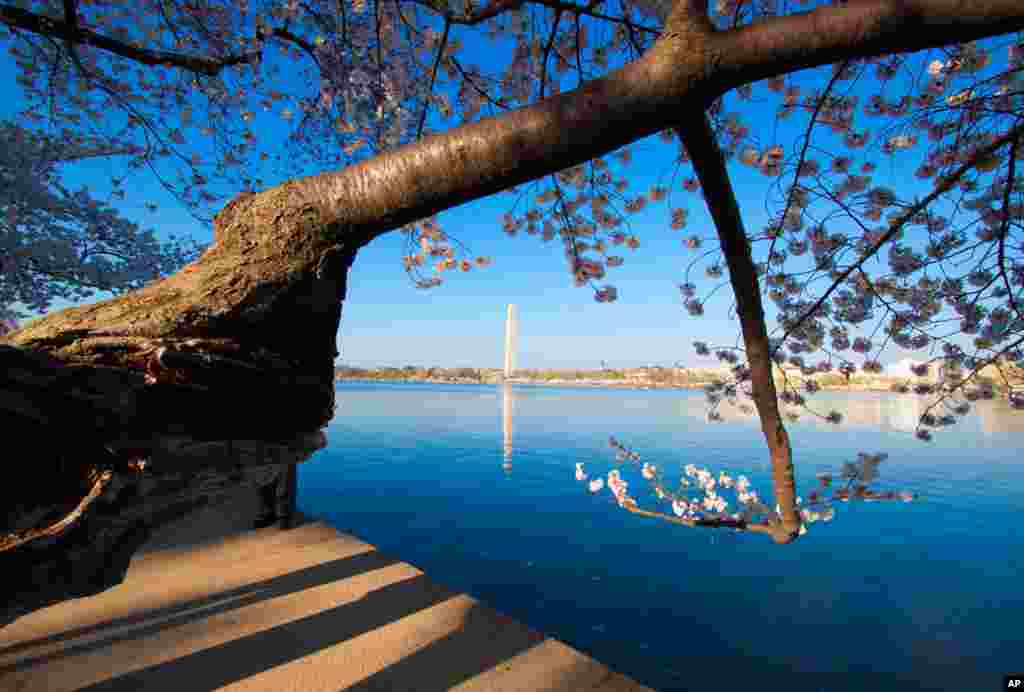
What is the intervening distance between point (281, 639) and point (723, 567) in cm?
663

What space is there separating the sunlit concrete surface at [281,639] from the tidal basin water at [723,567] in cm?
174

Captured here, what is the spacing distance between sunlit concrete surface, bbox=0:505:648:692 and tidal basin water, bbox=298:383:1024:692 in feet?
5.71

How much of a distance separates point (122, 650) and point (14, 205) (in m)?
7.24

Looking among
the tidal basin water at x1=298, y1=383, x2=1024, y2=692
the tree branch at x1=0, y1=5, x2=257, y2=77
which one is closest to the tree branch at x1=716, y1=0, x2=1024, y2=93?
the tree branch at x1=0, y1=5, x2=257, y2=77

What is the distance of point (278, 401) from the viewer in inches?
40.8

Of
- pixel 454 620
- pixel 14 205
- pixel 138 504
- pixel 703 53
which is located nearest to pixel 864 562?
pixel 454 620

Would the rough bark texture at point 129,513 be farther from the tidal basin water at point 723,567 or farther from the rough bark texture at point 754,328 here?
the tidal basin water at point 723,567

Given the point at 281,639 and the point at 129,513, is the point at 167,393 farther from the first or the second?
the point at 281,639

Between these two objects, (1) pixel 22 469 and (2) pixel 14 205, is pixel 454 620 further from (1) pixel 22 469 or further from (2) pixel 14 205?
(2) pixel 14 205

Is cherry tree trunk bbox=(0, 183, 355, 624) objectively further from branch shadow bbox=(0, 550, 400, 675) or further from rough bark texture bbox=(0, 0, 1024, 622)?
branch shadow bbox=(0, 550, 400, 675)

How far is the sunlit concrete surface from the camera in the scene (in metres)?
2.72

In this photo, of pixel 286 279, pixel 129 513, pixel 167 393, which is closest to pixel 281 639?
pixel 129 513

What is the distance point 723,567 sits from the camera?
22.5 feet

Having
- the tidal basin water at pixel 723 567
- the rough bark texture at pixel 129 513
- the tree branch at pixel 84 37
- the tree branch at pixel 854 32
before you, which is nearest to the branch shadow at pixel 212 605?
the tidal basin water at pixel 723 567
